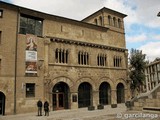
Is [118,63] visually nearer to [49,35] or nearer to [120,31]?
[120,31]

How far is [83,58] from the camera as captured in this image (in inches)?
1125

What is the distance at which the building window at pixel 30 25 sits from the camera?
24047 millimetres

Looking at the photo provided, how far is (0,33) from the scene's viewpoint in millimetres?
22172

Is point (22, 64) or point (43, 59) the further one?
point (43, 59)

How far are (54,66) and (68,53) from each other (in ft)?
9.82

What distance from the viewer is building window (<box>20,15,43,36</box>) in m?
24.0

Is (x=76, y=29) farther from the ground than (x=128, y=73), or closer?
farther from the ground

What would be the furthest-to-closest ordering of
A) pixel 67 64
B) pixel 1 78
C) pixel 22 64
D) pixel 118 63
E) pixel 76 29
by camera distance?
pixel 118 63
pixel 76 29
pixel 67 64
pixel 22 64
pixel 1 78

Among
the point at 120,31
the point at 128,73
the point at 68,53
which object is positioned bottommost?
the point at 128,73

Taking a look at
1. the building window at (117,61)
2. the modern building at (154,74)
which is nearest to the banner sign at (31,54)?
the building window at (117,61)

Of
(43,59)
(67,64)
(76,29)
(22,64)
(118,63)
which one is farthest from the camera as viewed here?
(118,63)

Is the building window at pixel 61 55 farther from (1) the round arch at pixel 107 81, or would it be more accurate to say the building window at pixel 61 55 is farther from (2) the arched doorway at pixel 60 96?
(1) the round arch at pixel 107 81

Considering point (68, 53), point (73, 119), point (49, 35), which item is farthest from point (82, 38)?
point (73, 119)

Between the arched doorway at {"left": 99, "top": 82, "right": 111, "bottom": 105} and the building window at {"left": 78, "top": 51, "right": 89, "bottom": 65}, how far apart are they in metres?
4.89
